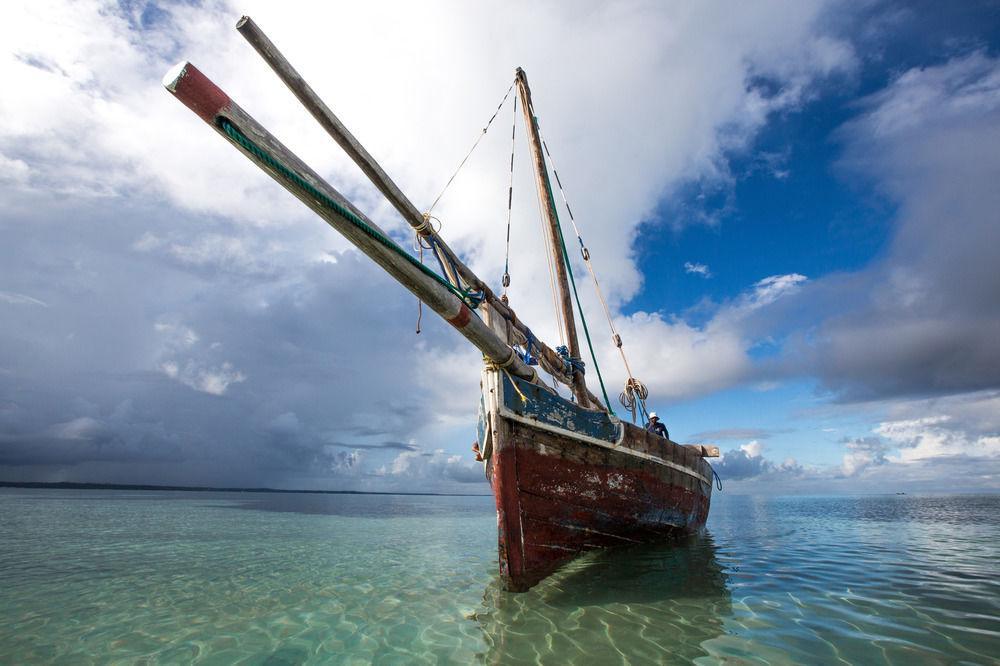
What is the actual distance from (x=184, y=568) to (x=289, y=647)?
292 inches

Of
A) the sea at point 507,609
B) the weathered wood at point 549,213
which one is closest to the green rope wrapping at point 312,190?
the sea at point 507,609

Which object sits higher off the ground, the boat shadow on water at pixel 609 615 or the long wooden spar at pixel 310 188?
the long wooden spar at pixel 310 188

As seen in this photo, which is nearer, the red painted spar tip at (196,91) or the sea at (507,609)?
the red painted spar tip at (196,91)

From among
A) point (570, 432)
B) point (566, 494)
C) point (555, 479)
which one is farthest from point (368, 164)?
point (566, 494)

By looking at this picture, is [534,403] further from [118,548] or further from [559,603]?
→ [118,548]

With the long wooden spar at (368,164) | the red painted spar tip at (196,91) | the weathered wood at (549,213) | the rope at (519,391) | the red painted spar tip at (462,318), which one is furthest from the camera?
the weathered wood at (549,213)

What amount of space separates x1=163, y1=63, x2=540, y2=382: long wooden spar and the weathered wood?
21.9 feet

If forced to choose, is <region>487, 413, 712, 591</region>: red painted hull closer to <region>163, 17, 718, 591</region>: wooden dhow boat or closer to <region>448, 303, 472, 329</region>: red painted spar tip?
<region>163, 17, 718, 591</region>: wooden dhow boat

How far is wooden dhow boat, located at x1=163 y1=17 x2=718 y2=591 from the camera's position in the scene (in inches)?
163

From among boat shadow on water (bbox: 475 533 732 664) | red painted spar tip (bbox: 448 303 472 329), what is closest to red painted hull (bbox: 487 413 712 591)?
boat shadow on water (bbox: 475 533 732 664)

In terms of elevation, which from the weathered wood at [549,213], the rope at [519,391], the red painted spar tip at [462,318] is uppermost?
the weathered wood at [549,213]

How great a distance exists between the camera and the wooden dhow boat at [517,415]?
4.13 meters

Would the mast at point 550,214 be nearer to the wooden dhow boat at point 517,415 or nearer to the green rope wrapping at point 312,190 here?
the wooden dhow boat at point 517,415

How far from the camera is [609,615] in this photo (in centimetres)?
562
